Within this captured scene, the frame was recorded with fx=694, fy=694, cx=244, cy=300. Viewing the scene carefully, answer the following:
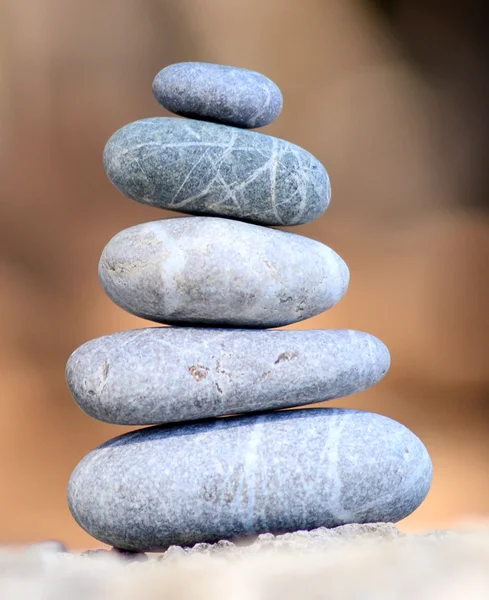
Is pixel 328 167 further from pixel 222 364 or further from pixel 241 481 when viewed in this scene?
pixel 241 481

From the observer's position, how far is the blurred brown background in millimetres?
2654

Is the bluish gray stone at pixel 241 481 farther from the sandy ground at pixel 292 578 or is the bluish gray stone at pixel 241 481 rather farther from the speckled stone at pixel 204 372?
the sandy ground at pixel 292 578

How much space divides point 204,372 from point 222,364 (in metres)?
0.04

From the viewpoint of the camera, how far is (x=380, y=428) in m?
1.46

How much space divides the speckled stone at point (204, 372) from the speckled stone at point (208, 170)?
0.92 ft

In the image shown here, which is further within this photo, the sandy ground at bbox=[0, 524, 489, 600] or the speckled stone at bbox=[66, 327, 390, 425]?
the speckled stone at bbox=[66, 327, 390, 425]

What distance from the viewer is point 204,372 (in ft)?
4.54

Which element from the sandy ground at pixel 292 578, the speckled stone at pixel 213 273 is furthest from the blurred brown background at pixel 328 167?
the sandy ground at pixel 292 578

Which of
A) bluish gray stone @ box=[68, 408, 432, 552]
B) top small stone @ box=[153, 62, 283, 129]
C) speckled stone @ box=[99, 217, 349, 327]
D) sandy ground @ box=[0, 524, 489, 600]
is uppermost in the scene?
top small stone @ box=[153, 62, 283, 129]

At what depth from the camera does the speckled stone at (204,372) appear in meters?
1.37

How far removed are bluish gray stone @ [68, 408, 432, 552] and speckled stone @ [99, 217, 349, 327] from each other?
0.24 meters

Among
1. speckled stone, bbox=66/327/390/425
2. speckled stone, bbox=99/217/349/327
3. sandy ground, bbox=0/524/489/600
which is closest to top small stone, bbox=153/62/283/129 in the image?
speckled stone, bbox=99/217/349/327

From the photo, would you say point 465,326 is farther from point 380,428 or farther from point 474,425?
point 380,428

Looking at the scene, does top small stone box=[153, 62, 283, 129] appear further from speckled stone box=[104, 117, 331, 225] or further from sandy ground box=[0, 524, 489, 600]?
sandy ground box=[0, 524, 489, 600]
